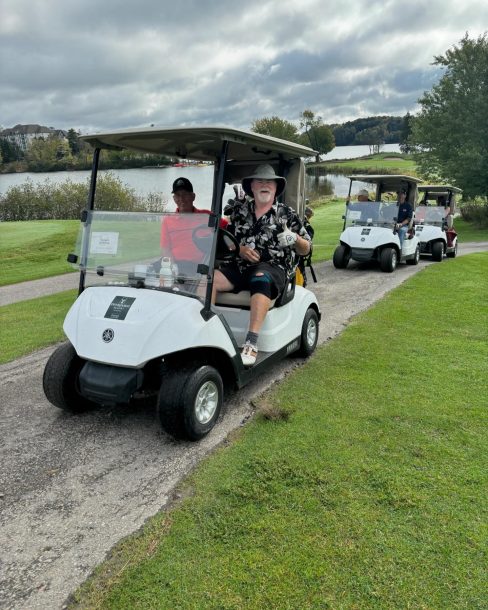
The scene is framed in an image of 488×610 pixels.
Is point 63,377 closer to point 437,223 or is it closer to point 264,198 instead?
point 264,198

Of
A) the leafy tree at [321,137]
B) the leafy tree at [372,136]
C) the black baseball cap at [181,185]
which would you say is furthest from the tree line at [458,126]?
the leafy tree at [372,136]

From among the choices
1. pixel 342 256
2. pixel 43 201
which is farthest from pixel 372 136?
pixel 342 256

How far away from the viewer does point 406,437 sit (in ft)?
10.1

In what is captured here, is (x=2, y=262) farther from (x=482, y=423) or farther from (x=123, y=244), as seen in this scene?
(x=482, y=423)

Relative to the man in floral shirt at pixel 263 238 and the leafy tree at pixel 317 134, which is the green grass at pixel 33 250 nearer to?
the man in floral shirt at pixel 263 238

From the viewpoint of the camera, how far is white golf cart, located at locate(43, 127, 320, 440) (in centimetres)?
294

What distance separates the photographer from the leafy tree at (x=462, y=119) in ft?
62.8

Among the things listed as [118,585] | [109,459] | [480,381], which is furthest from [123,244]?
[480,381]

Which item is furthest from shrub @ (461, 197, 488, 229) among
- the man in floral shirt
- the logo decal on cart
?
the logo decal on cart

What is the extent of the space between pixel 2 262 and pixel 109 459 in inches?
430

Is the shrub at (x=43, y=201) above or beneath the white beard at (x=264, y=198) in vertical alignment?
above

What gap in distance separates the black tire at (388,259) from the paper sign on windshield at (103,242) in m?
7.08

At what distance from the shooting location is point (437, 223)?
12219 mm

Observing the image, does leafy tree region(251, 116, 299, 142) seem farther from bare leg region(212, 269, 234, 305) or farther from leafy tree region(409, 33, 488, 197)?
bare leg region(212, 269, 234, 305)
